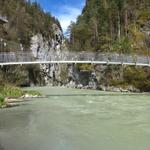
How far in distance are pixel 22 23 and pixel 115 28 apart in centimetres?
1756

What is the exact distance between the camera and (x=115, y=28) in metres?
69.3

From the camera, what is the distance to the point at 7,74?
49.8m

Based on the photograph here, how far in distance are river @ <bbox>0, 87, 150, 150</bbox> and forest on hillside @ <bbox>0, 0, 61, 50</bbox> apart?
33.9m

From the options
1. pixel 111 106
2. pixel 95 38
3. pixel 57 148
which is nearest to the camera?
pixel 57 148

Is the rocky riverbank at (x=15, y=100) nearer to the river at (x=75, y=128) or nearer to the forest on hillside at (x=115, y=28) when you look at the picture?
the river at (x=75, y=128)

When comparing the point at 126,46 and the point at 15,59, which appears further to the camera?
the point at 126,46

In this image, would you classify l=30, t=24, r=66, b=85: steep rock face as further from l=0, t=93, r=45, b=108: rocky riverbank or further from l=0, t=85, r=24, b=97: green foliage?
l=0, t=85, r=24, b=97: green foliage

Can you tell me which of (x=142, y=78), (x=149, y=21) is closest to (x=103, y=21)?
(x=149, y=21)

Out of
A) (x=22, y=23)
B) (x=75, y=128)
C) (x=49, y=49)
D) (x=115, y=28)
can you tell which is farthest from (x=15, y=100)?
(x=49, y=49)

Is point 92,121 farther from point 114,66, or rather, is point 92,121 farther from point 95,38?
point 95,38

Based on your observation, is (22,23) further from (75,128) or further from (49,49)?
(75,128)

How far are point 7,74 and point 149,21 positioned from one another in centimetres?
2144

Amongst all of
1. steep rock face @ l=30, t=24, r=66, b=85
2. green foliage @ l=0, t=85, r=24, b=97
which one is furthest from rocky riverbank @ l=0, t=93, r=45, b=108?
steep rock face @ l=30, t=24, r=66, b=85

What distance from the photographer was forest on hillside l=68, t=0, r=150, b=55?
5503 cm
